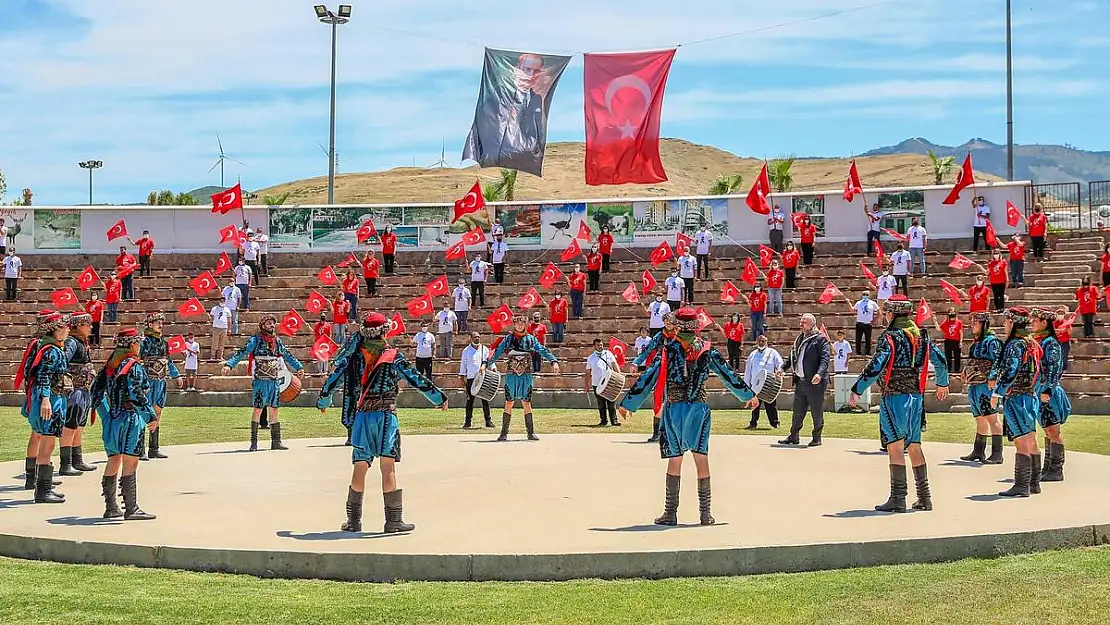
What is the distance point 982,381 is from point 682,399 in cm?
585

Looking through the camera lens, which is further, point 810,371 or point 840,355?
point 840,355

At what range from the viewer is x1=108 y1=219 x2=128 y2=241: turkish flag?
39.3 metres

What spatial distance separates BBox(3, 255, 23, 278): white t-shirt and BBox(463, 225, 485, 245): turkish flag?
43.3 feet

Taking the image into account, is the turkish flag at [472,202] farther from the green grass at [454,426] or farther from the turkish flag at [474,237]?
the green grass at [454,426]

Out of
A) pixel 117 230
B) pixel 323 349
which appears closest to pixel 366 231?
pixel 117 230

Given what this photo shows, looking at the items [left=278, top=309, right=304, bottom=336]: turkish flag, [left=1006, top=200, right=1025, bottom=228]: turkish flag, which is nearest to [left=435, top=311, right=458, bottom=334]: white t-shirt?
[left=278, top=309, right=304, bottom=336]: turkish flag

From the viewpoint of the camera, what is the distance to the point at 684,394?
39.0 feet

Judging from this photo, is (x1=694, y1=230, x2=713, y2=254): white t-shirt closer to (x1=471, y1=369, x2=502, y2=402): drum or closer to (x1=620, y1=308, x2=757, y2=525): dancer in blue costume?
(x1=471, y1=369, x2=502, y2=402): drum

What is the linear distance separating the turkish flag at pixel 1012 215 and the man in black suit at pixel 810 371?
17889mm

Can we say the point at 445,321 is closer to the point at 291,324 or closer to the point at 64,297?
the point at 291,324

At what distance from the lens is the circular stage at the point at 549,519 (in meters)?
10.1

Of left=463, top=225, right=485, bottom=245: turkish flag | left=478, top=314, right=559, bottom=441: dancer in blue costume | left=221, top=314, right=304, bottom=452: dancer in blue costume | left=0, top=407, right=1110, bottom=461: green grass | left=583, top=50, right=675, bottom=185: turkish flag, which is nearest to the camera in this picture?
left=221, top=314, right=304, bottom=452: dancer in blue costume

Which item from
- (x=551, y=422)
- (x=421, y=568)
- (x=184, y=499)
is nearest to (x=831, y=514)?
(x=421, y=568)

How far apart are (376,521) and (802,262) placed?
987 inches
